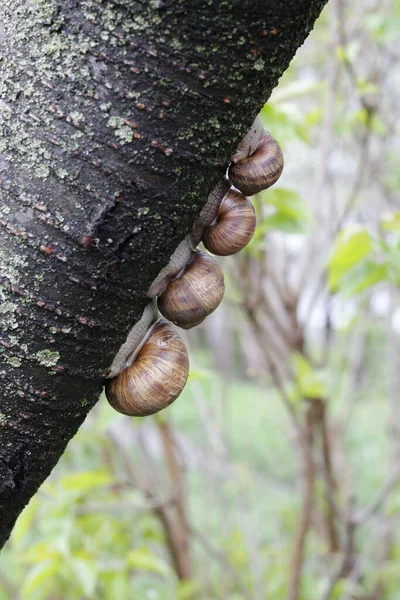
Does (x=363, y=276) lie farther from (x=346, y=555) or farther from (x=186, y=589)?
(x=186, y=589)

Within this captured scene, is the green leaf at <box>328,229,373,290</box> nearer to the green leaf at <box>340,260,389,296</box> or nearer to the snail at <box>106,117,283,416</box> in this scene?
the green leaf at <box>340,260,389,296</box>

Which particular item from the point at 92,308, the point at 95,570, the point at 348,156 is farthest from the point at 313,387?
the point at 348,156

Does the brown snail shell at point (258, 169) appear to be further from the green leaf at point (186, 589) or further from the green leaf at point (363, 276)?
the green leaf at point (186, 589)

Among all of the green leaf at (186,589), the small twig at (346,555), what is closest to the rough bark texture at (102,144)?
the small twig at (346,555)

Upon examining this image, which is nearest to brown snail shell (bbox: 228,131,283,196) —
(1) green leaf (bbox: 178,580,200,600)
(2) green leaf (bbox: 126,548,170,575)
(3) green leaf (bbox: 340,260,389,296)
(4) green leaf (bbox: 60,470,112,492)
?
(3) green leaf (bbox: 340,260,389,296)

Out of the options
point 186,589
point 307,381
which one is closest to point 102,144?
point 307,381

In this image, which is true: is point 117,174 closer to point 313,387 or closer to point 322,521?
point 313,387
